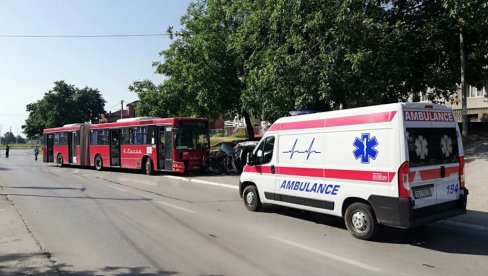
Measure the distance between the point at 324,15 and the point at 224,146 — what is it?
8.76 m

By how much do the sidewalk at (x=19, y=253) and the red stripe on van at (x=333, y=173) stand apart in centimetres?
499

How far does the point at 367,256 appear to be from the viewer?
6703 mm

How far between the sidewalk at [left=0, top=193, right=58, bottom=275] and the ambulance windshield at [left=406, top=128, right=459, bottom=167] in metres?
5.72

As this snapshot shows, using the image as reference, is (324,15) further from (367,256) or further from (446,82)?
(367,256)

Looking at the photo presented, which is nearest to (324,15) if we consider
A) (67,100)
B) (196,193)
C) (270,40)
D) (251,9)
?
(270,40)

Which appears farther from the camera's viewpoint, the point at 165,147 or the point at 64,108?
the point at 64,108

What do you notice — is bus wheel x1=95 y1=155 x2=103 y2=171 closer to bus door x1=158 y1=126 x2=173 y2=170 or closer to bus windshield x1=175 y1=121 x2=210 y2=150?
bus door x1=158 y1=126 x2=173 y2=170

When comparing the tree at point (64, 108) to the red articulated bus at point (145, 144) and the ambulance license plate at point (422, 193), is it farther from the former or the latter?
the ambulance license plate at point (422, 193)

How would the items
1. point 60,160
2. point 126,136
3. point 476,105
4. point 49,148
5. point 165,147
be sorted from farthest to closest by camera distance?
→ point 476,105 → point 49,148 → point 60,160 → point 126,136 → point 165,147

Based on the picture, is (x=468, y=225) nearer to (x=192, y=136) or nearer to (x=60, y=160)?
(x=192, y=136)

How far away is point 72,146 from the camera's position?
97.9ft

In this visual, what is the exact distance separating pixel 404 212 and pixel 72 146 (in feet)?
88.1

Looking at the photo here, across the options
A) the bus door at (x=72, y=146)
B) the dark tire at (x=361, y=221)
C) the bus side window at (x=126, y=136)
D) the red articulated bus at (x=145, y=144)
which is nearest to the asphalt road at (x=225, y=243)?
the dark tire at (x=361, y=221)

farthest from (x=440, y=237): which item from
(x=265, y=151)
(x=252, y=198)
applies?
(x=252, y=198)
